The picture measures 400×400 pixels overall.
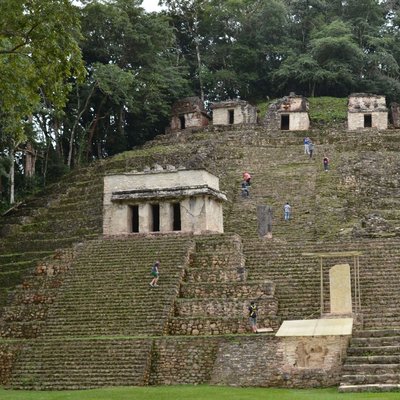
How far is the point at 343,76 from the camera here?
52.0 metres

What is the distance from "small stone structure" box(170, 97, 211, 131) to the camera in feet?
156

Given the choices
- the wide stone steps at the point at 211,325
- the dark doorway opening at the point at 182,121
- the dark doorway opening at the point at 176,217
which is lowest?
the wide stone steps at the point at 211,325

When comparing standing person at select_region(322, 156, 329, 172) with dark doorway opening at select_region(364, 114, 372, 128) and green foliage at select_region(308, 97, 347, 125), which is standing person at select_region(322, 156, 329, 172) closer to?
dark doorway opening at select_region(364, 114, 372, 128)

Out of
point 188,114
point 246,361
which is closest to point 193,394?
point 246,361

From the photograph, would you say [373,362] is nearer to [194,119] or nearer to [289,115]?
[289,115]

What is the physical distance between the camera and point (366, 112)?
45969mm

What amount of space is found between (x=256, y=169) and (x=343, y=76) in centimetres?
1707

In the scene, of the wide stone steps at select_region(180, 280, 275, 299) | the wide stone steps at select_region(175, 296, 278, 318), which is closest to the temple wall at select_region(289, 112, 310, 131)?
the wide stone steps at select_region(180, 280, 275, 299)

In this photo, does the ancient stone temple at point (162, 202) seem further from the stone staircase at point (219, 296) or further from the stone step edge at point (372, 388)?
the stone step edge at point (372, 388)

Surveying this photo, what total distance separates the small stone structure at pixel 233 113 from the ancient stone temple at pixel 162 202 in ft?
61.7

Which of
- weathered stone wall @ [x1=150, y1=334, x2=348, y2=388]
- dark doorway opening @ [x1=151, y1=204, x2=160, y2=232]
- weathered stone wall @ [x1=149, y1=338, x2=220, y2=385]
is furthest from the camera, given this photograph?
dark doorway opening @ [x1=151, y1=204, x2=160, y2=232]

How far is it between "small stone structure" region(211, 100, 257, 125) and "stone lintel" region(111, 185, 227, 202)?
1933cm

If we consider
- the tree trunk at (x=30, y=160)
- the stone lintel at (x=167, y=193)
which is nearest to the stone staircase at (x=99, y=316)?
the stone lintel at (x=167, y=193)

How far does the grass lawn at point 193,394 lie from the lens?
15.9m
